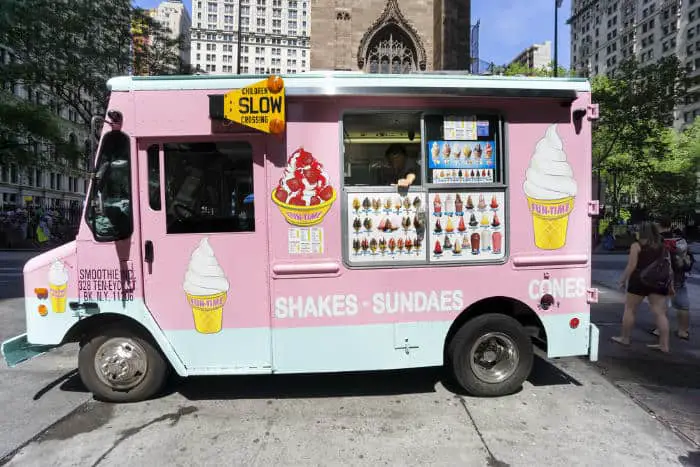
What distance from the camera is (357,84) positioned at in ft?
12.3

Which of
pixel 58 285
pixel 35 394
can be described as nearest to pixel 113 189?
pixel 58 285

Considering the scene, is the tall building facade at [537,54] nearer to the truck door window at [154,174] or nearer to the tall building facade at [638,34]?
the tall building facade at [638,34]

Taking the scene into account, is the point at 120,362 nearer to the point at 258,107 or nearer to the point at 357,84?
the point at 258,107

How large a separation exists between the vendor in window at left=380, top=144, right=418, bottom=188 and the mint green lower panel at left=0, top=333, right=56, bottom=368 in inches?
140

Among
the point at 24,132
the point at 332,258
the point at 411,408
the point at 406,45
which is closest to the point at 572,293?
the point at 411,408

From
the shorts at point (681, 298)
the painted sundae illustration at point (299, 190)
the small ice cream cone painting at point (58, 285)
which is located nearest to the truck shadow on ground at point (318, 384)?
the small ice cream cone painting at point (58, 285)

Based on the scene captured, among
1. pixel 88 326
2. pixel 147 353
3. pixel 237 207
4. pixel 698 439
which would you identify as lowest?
pixel 698 439

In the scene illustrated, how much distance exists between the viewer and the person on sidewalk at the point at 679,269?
19.9 ft

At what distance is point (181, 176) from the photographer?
12.5 ft

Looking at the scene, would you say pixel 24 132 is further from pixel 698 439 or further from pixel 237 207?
pixel 698 439

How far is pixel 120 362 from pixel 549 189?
4.46m

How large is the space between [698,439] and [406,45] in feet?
98.0

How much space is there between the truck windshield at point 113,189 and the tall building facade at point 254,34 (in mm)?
136165

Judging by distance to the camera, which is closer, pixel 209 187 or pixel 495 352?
pixel 209 187
